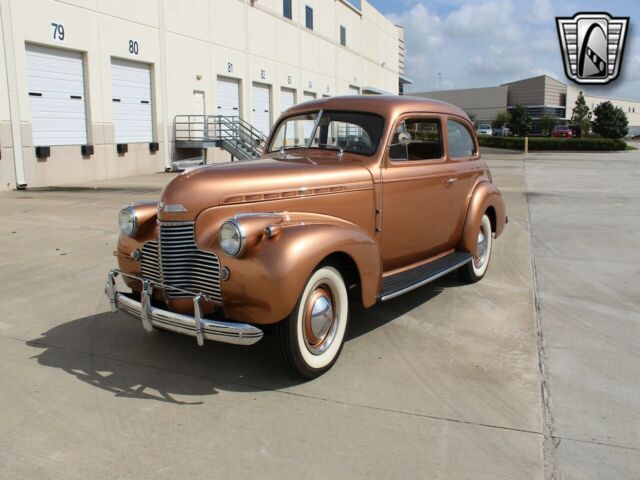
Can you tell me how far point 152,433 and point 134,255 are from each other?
4.79ft

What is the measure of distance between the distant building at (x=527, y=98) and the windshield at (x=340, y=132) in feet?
295

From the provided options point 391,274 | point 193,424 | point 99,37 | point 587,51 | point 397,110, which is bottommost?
point 193,424

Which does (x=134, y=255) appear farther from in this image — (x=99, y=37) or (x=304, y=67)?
(x=304, y=67)

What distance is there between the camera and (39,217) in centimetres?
1028

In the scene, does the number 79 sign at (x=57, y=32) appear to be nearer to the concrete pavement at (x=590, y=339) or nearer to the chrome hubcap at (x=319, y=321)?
the concrete pavement at (x=590, y=339)

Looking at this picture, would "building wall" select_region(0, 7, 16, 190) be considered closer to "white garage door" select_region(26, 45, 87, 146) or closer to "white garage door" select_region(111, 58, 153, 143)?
"white garage door" select_region(26, 45, 87, 146)

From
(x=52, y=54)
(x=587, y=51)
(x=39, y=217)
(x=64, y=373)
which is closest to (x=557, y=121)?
(x=587, y=51)

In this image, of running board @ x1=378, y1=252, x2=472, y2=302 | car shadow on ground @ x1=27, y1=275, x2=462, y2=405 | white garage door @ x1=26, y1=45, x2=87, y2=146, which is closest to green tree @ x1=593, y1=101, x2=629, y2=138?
white garage door @ x1=26, y1=45, x2=87, y2=146

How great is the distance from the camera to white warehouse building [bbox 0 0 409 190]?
49.9 ft

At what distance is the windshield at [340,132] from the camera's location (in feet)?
16.0

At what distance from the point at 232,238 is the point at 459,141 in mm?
3497

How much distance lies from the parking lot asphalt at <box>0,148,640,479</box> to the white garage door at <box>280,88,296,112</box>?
25.1 meters

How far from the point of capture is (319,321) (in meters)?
3.87

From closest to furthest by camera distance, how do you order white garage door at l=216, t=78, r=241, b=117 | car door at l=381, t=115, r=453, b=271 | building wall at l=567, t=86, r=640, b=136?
car door at l=381, t=115, r=453, b=271
white garage door at l=216, t=78, r=241, b=117
building wall at l=567, t=86, r=640, b=136
